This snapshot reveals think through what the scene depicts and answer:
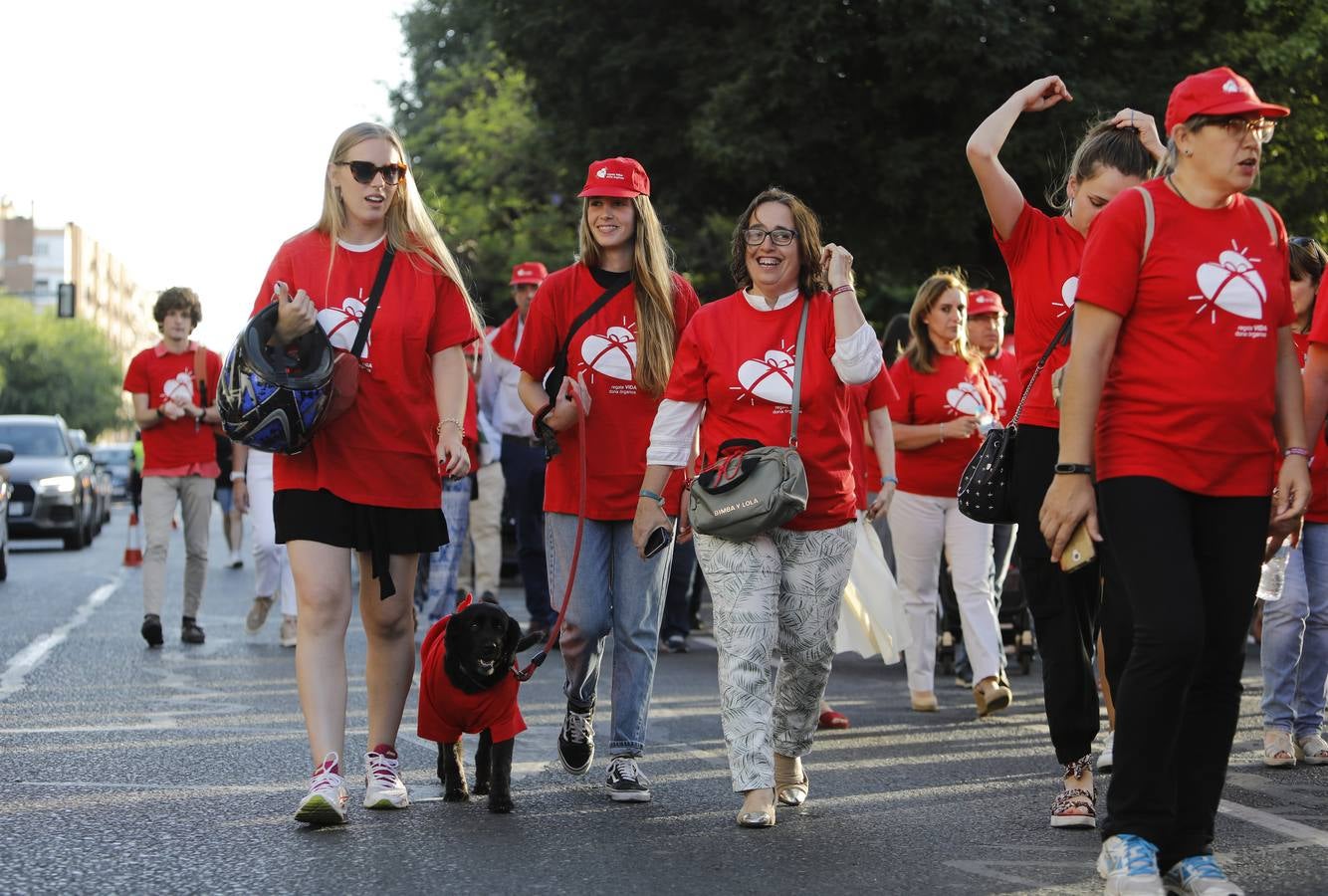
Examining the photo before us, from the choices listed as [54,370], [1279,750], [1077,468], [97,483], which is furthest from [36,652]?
[54,370]

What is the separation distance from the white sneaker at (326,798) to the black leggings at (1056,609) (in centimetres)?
222

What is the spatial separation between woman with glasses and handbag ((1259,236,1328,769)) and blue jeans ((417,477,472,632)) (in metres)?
5.58

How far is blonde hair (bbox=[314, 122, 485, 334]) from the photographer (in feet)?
20.2

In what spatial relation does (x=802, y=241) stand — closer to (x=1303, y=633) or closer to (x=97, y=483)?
(x=1303, y=633)

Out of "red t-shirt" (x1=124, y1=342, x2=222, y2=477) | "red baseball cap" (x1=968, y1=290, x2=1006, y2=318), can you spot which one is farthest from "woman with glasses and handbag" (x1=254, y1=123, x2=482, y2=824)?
"red t-shirt" (x1=124, y1=342, x2=222, y2=477)

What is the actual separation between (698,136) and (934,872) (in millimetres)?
16576

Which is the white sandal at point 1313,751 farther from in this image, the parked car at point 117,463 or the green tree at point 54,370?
the green tree at point 54,370

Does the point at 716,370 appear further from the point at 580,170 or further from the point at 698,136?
the point at 580,170

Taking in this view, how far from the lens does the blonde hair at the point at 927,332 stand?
9.24 metres

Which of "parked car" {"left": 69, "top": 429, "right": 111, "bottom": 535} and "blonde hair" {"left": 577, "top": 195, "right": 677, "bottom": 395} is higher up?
"blonde hair" {"left": 577, "top": 195, "right": 677, "bottom": 395}

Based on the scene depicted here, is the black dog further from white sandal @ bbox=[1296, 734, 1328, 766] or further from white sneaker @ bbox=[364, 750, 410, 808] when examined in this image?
white sandal @ bbox=[1296, 734, 1328, 766]

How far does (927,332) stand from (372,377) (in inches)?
160

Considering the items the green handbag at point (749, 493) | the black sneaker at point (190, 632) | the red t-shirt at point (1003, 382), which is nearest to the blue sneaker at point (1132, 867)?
the green handbag at point (749, 493)

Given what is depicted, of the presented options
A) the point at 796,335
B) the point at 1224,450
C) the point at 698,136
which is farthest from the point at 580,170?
the point at 1224,450
